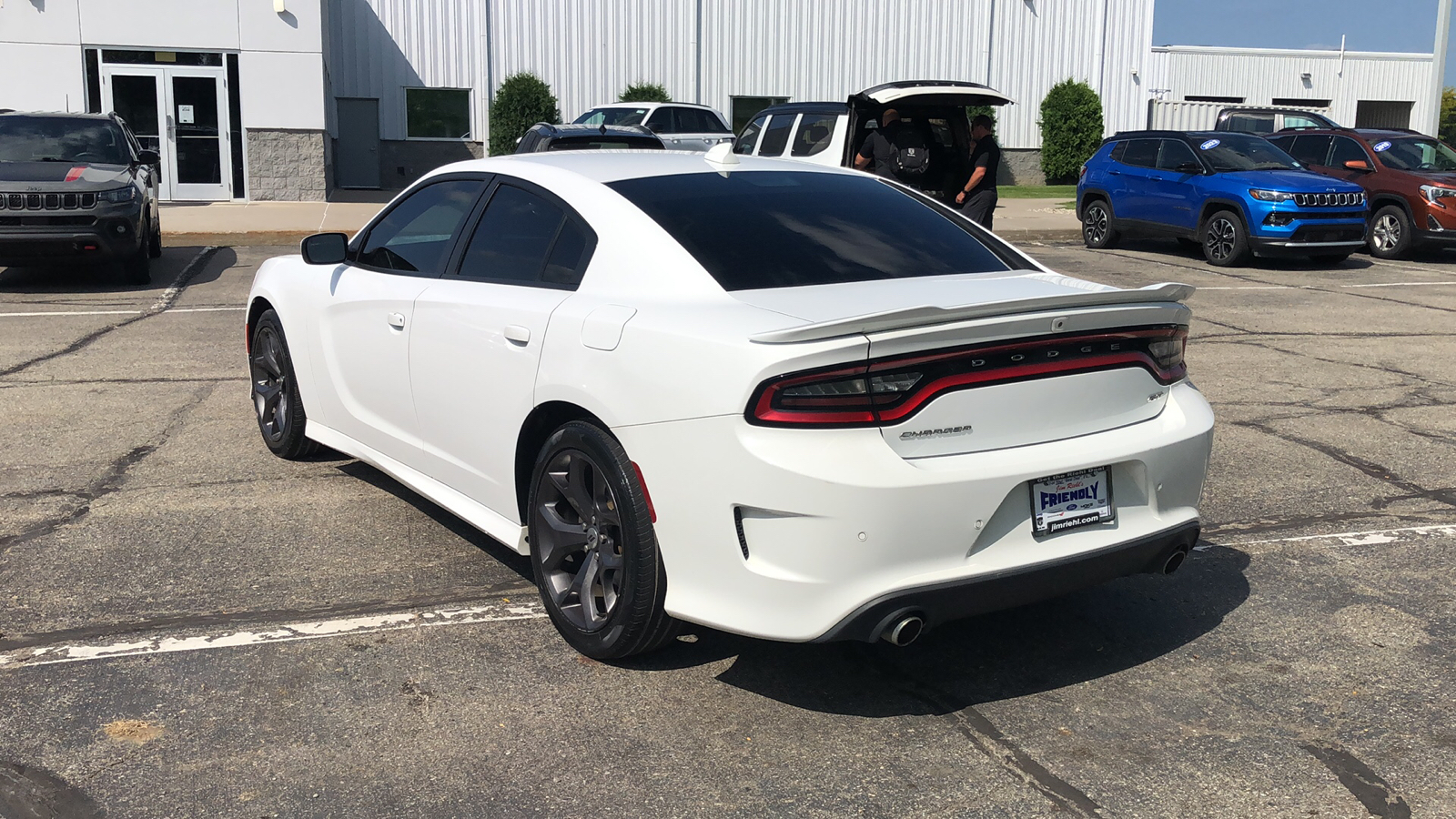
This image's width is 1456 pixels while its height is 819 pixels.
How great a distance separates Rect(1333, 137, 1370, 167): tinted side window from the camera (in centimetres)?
1766

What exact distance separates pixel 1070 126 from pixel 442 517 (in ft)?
103

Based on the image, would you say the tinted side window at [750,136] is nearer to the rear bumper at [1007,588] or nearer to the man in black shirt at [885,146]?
the man in black shirt at [885,146]

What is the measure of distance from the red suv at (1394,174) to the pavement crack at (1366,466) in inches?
448

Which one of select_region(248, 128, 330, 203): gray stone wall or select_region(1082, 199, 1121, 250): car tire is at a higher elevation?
select_region(248, 128, 330, 203): gray stone wall

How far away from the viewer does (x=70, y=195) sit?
12250 millimetres

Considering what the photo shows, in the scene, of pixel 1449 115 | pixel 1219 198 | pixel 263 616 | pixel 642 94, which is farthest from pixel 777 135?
pixel 1449 115

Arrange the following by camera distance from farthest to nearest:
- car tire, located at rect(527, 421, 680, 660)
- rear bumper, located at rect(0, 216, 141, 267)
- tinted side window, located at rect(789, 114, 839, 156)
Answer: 1. tinted side window, located at rect(789, 114, 839, 156)
2. rear bumper, located at rect(0, 216, 141, 267)
3. car tire, located at rect(527, 421, 680, 660)

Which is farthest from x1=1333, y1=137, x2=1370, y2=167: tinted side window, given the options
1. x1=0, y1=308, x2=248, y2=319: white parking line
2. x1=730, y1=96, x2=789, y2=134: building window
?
x1=730, y1=96, x2=789, y2=134: building window

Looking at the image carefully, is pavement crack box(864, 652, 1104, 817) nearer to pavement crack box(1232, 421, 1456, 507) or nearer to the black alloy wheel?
pavement crack box(1232, 421, 1456, 507)

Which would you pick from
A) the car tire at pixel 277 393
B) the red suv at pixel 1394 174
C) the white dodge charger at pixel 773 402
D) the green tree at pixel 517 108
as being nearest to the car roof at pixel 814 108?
the red suv at pixel 1394 174

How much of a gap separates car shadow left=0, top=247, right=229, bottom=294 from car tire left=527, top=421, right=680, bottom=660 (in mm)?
10467

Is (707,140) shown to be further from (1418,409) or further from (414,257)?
(414,257)

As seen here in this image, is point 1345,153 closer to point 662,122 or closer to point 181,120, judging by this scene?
point 662,122

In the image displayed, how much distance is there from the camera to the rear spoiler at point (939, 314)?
336cm
